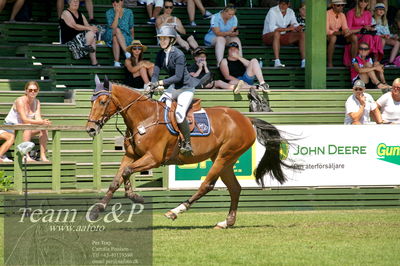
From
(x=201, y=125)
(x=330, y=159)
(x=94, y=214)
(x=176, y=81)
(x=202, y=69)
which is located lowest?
(x=330, y=159)

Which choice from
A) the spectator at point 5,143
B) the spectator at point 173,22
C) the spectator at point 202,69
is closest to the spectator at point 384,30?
the spectator at point 173,22

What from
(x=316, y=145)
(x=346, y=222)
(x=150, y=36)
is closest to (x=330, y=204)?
(x=316, y=145)

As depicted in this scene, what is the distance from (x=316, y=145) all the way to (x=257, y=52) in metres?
5.64

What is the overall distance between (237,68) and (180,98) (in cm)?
612

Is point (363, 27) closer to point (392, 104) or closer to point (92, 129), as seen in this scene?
point (392, 104)

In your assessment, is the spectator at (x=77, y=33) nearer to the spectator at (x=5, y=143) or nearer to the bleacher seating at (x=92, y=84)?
the bleacher seating at (x=92, y=84)

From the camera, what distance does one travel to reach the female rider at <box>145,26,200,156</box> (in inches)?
523

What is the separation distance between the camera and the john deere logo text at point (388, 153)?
1631 centimetres

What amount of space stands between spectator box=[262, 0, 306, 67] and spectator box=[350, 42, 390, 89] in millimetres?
1121

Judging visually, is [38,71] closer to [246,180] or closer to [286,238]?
[246,180]

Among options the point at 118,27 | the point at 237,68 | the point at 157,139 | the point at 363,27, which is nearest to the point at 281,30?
the point at 363,27

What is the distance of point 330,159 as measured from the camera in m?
16.1

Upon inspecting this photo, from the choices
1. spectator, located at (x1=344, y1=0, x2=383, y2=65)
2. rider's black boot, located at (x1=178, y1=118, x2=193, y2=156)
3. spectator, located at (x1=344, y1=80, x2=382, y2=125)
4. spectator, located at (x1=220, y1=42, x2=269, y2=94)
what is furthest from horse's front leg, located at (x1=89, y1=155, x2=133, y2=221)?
spectator, located at (x1=344, y1=0, x2=383, y2=65)

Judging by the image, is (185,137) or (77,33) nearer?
(185,137)
